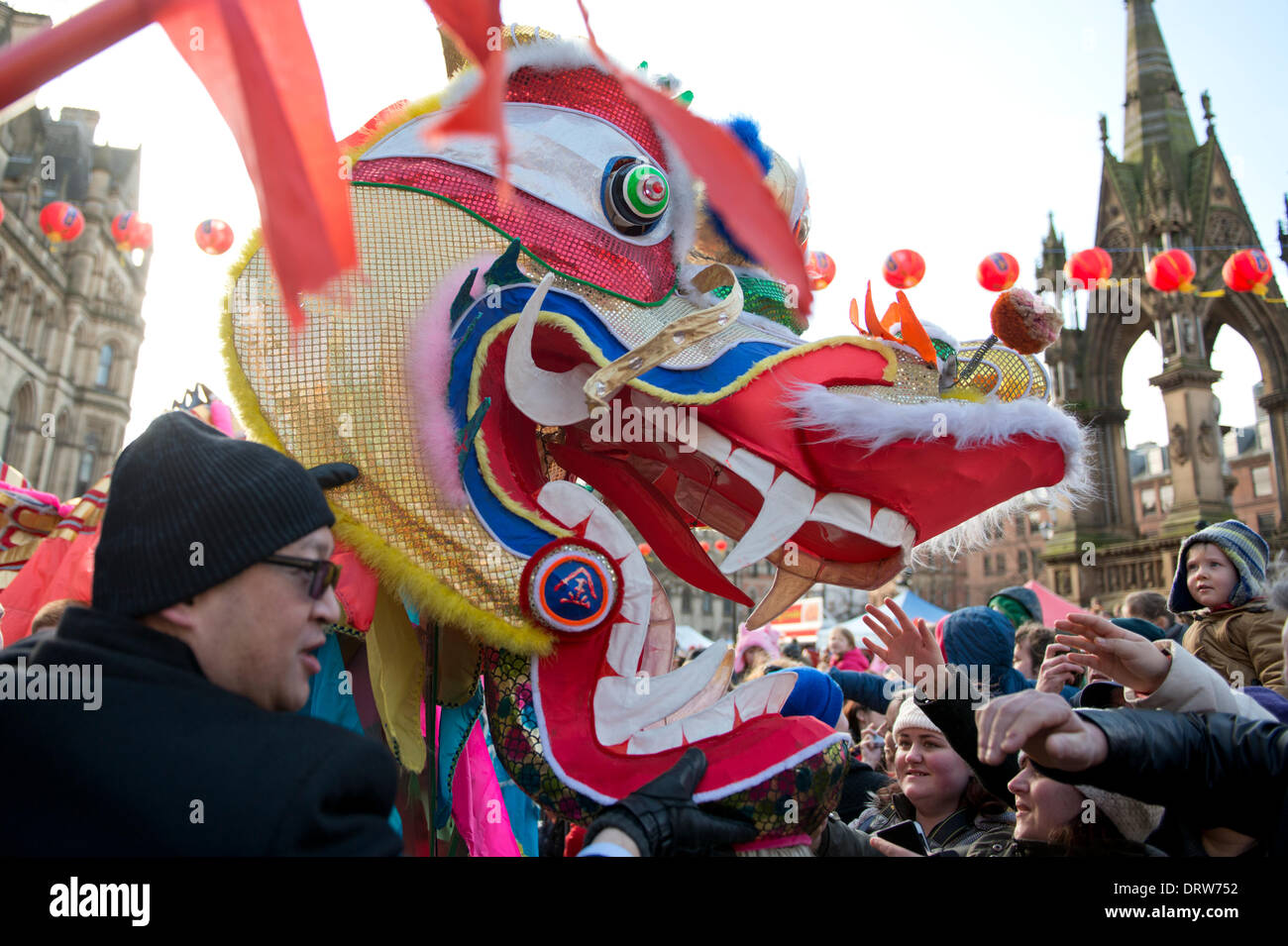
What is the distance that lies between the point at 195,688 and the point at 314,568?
23cm

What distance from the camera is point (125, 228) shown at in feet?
29.0

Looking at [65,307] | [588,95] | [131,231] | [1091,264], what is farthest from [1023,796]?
[65,307]

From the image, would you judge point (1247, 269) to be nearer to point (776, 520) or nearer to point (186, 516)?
point (776, 520)

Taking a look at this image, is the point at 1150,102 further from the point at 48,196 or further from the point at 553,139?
the point at 48,196

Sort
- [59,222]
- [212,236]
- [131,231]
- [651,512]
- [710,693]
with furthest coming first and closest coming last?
1. [59,222]
2. [131,231]
3. [212,236]
4. [651,512]
5. [710,693]

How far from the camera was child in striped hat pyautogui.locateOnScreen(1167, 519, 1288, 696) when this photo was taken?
11.2 ft

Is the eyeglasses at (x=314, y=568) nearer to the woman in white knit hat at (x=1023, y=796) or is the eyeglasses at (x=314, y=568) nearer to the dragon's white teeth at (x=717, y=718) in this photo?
the dragon's white teeth at (x=717, y=718)

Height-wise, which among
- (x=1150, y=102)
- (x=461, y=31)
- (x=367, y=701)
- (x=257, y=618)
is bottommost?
(x=367, y=701)

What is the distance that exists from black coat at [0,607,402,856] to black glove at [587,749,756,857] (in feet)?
2.06

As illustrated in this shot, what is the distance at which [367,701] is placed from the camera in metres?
2.56

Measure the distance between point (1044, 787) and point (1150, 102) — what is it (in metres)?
23.4

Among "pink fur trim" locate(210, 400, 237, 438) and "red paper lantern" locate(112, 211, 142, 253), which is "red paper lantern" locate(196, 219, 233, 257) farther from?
"red paper lantern" locate(112, 211, 142, 253)
